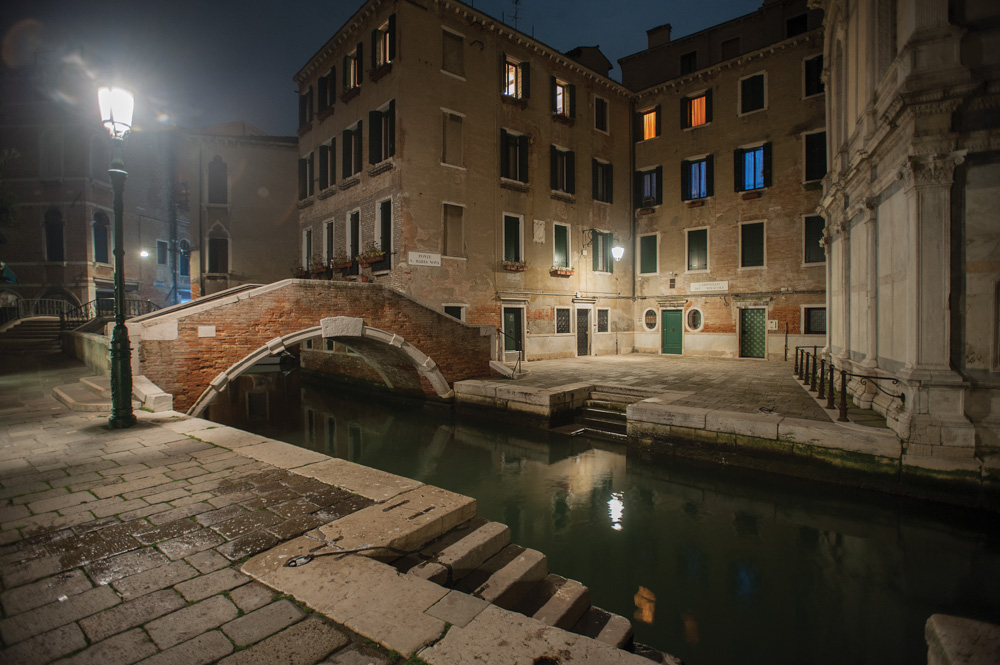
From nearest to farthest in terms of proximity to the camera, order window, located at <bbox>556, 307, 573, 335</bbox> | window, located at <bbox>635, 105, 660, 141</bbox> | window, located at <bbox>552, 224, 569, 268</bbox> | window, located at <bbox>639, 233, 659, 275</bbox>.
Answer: window, located at <bbox>556, 307, 573, 335</bbox>
window, located at <bbox>552, 224, 569, 268</bbox>
window, located at <bbox>639, 233, 659, 275</bbox>
window, located at <bbox>635, 105, 660, 141</bbox>

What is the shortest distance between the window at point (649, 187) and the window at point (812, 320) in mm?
6148

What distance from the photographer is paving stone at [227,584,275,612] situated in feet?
7.36

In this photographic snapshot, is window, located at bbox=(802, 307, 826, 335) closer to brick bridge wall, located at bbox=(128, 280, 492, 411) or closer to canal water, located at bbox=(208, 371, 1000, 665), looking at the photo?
canal water, located at bbox=(208, 371, 1000, 665)

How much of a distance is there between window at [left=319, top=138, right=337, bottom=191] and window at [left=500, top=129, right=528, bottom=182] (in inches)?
220

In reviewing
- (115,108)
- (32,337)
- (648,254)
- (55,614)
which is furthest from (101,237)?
(55,614)

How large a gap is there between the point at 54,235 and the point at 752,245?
87.9ft

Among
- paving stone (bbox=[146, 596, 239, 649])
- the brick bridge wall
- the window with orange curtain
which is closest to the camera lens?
paving stone (bbox=[146, 596, 239, 649])

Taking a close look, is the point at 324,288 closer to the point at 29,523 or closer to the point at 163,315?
the point at 163,315

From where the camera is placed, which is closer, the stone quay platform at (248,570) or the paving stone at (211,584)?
the stone quay platform at (248,570)

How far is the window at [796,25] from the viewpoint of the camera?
1568 centimetres

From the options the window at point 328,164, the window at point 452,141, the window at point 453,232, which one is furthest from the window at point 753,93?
the window at point 328,164

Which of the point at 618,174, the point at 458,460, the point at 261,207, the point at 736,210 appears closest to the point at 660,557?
the point at 458,460

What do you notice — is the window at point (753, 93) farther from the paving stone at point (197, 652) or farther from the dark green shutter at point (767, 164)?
the paving stone at point (197, 652)

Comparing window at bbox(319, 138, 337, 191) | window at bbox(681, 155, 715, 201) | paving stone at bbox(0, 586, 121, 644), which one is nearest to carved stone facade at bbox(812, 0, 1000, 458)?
paving stone at bbox(0, 586, 121, 644)
